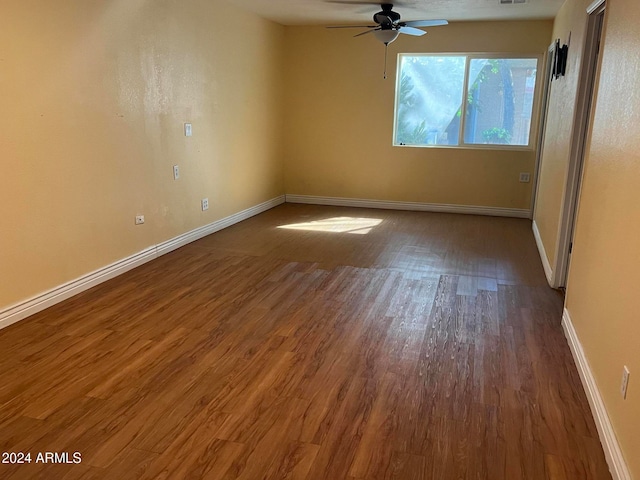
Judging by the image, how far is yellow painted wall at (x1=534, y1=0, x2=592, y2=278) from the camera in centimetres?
383

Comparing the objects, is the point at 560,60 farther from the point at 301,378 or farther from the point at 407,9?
the point at 301,378

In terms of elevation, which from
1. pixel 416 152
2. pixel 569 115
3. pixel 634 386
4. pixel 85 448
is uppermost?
pixel 569 115

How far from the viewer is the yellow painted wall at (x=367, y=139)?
262 inches

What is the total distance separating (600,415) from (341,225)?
A: 4.16 metres

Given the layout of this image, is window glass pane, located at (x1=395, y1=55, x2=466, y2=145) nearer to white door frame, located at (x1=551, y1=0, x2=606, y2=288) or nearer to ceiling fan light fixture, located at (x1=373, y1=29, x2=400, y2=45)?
ceiling fan light fixture, located at (x1=373, y1=29, x2=400, y2=45)

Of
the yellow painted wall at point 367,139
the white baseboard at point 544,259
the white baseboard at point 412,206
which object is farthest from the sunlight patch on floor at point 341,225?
the white baseboard at point 544,259

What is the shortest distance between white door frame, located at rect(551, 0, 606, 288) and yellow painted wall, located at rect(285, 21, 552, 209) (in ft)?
9.68

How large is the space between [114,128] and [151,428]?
2585 millimetres

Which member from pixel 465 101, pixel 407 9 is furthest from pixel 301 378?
pixel 465 101

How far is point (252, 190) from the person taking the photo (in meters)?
6.55

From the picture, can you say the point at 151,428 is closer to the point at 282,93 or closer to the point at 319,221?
the point at 319,221

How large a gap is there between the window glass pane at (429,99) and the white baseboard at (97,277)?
9.21 ft

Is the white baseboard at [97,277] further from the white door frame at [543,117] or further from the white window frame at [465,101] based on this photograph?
the white door frame at [543,117]

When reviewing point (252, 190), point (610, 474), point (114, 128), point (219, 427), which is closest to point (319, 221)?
point (252, 190)
